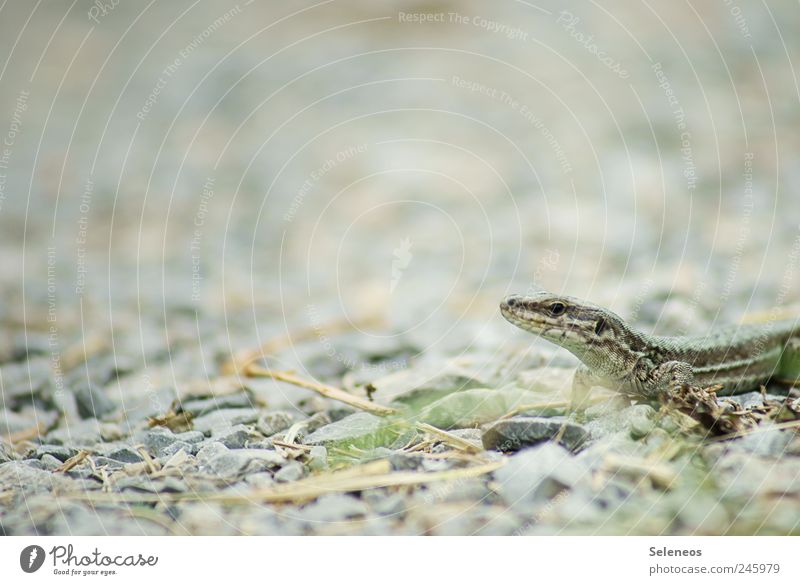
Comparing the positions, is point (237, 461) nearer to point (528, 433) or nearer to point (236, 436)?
point (236, 436)

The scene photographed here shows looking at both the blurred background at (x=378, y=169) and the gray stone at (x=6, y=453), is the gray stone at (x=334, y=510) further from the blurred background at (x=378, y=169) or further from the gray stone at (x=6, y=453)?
the blurred background at (x=378, y=169)

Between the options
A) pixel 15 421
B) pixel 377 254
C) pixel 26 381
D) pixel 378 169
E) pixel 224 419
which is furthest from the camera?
pixel 378 169

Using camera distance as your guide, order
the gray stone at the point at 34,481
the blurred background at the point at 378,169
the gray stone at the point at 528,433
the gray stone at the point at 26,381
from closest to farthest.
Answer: the gray stone at the point at 528,433 < the gray stone at the point at 34,481 < the gray stone at the point at 26,381 < the blurred background at the point at 378,169

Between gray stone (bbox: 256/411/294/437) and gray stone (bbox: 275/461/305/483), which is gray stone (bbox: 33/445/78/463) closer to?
gray stone (bbox: 256/411/294/437)

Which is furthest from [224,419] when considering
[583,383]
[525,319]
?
[583,383]
